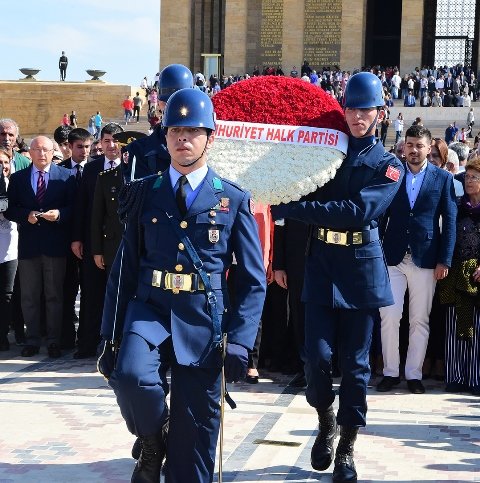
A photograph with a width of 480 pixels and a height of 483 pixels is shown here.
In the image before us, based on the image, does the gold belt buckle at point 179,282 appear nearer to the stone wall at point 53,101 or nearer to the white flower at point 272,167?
the white flower at point 272,167

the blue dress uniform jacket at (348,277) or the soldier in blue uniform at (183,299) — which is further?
the blue dress uniform jacket at (348,277)

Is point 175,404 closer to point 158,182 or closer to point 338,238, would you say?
point 158,182

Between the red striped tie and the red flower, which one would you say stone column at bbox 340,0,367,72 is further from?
the red flower

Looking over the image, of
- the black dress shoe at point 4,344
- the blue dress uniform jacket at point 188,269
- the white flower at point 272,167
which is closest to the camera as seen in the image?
the blue dress uniform jacket at point 188,269

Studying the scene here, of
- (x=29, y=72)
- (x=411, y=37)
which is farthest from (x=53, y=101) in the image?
(x=411, y=37)

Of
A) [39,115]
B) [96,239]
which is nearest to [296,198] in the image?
[96,239]

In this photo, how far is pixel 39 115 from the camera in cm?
4550

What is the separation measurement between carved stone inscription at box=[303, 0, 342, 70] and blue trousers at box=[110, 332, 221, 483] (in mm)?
46108

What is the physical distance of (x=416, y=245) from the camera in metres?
7.95

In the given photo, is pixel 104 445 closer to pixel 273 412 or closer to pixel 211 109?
pixel 273 412

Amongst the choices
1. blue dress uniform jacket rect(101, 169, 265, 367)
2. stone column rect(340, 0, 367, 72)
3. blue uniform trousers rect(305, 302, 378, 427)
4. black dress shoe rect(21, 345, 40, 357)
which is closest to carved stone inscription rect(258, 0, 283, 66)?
stone column rect(340, 0, 367, 72)

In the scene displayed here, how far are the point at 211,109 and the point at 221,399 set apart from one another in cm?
127

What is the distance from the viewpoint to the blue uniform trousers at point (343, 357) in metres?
5.62

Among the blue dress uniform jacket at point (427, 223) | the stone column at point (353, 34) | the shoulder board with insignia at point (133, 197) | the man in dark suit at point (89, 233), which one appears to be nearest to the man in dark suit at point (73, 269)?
the man in dark suit at point (89, 233)
